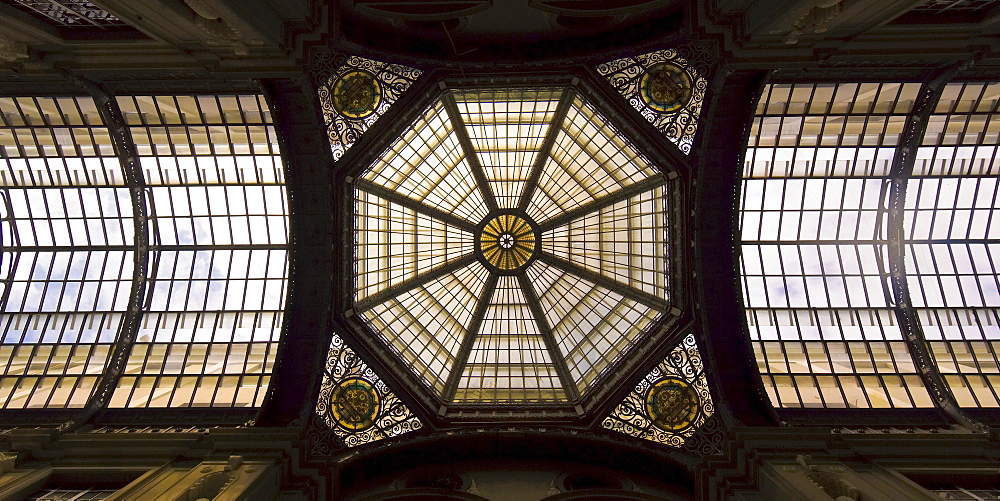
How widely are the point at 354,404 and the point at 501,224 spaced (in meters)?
8.23

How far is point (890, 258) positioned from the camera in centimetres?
1867

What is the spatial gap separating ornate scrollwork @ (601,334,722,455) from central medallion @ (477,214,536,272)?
638cm

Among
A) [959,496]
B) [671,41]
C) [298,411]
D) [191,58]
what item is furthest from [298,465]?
[959,496]

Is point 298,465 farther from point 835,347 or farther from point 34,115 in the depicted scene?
point 835,347

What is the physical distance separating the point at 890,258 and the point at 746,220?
201 inches

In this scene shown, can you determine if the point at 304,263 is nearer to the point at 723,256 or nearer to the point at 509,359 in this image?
the point at 509,359

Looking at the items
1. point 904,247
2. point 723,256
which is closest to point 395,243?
point 723,256

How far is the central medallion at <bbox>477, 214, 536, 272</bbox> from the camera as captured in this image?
20.4 meters

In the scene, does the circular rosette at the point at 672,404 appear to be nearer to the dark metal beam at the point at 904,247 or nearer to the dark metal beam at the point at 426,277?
the dark metal beam at the point at 904,247

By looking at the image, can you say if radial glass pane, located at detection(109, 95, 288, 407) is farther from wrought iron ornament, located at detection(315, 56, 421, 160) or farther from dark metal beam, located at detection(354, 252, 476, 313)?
dark metal beam, located at detection(354, 252, 476, 313)

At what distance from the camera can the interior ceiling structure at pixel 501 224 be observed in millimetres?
15055

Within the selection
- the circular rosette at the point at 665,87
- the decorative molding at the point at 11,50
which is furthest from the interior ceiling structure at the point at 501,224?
the decorative molding at the point at 11,50

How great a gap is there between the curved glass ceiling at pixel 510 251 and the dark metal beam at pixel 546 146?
0.05m

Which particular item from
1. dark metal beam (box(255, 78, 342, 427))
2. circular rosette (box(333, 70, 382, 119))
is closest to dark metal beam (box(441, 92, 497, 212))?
circular rosette (box(333, 70, 382, 119))
